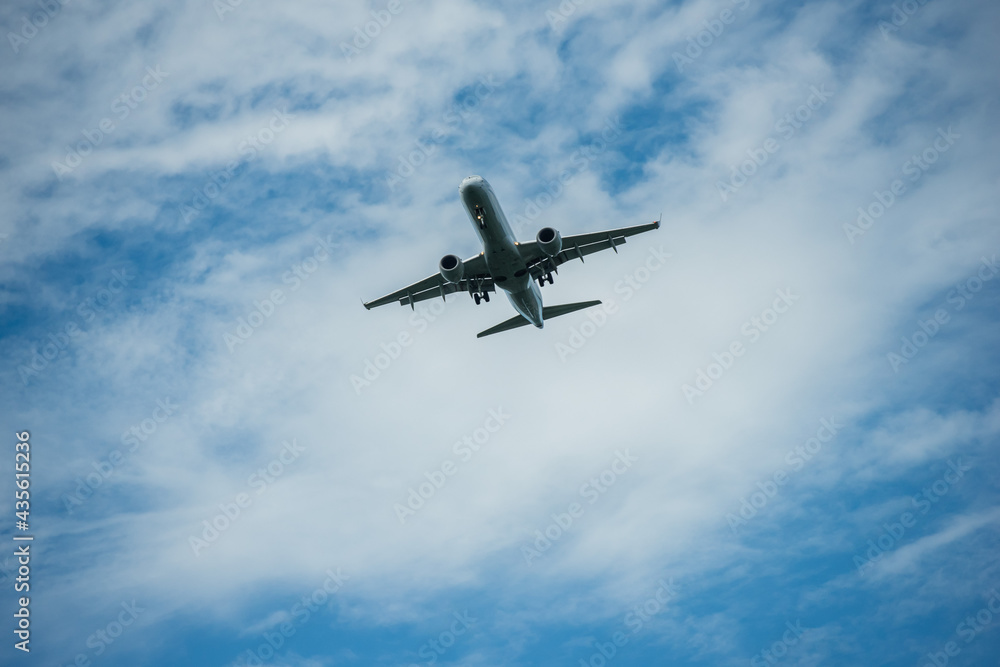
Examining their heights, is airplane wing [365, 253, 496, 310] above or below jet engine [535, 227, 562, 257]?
above

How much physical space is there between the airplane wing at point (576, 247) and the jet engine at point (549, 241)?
102 centimetres

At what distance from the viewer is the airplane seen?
153 ft

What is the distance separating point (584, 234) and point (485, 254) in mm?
6750

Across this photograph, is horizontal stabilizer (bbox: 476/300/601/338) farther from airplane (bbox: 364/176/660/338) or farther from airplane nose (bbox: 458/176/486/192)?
airplane nose (bbox: 458/176/486/192)

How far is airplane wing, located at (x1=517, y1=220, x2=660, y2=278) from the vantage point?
51.2m

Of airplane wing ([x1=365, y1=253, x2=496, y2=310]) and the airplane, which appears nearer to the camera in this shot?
the airplane

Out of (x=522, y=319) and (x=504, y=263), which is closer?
(x=504, y=263)

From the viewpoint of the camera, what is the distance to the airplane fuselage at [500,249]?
45375 mm

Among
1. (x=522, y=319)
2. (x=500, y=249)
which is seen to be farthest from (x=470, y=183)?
(x=522, y=319)

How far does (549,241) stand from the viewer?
49.1 m

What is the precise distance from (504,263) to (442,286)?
20.3ft

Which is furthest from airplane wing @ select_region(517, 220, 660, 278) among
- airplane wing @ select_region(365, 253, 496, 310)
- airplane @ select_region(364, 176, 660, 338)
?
airplane wing @ select_region(365, 253, 496, 310)

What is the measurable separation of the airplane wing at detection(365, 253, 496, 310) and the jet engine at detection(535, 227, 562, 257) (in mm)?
4255

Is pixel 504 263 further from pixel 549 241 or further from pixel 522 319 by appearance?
pixel 522 319
